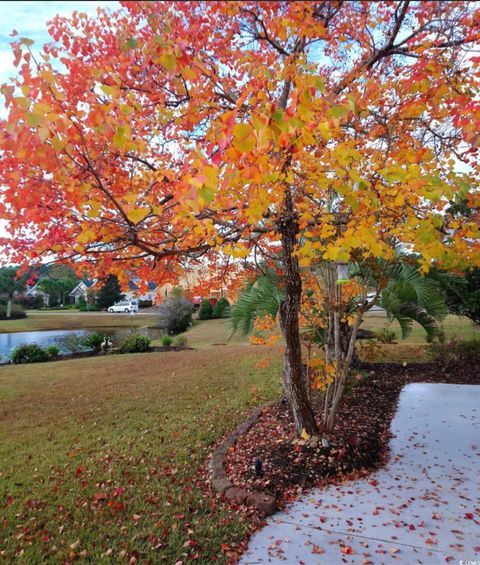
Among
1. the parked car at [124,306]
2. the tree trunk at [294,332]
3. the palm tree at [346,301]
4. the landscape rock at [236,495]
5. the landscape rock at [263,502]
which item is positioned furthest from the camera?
the parked car at [124,306]

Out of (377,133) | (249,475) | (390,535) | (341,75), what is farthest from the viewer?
(341,75)

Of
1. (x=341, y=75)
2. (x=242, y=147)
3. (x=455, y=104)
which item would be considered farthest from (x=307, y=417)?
(x=341, y=75)

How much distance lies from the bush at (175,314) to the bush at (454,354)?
467 inches

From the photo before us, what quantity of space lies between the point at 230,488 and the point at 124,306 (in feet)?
103

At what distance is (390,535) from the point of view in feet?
8.13

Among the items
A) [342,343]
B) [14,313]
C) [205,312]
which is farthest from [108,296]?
[342,343]

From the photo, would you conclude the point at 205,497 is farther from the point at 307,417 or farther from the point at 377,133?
the point at 377,133

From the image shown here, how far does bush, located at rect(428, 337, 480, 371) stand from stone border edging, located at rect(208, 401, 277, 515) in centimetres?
510

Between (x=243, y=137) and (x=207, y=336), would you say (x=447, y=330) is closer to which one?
(x=207, y=336)

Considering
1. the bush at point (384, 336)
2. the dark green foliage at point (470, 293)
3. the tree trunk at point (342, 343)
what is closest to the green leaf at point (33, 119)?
the tree trunk at point (342, 343)

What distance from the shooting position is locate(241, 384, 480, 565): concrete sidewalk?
7.59 ft

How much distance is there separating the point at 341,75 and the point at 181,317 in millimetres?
14819

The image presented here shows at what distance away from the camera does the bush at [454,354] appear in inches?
294

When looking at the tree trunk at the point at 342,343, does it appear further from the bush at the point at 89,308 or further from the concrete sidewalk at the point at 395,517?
the bush at the point at 89,308
